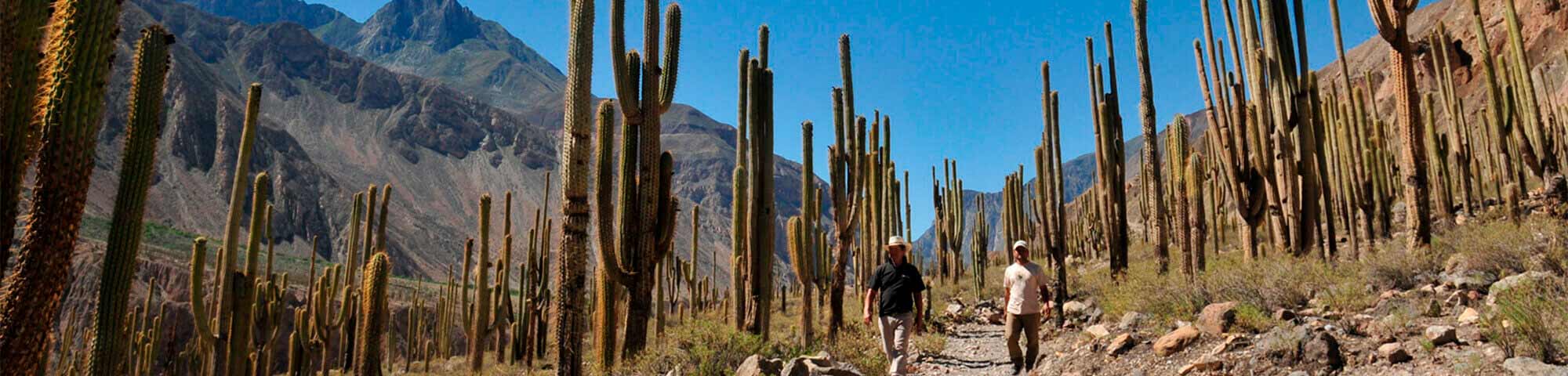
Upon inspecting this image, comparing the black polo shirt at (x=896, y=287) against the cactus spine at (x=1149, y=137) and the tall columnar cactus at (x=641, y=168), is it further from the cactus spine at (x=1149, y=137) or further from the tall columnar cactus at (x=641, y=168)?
the cactus spine at (x=1149, y=137)

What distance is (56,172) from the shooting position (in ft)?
13.1

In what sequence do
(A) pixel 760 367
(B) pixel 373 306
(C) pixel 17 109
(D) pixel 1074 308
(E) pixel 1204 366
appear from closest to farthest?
(C) pixel 17 109 < (E) pixel 1204 366 < (A) pixel 760 367 < (B) pixel 373 306 < (D) pixel 1074 308

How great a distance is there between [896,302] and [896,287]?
14 centimetres

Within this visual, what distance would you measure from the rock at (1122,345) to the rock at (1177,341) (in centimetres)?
58

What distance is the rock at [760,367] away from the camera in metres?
7.36

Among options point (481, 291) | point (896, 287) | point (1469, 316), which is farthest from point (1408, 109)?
point (481, 291)

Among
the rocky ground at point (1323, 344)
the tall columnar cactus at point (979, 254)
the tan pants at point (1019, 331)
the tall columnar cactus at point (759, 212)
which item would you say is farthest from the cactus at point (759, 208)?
the tall columnar cactus at point (979, 254)

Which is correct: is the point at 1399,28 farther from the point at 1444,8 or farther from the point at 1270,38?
the point at 1444,8

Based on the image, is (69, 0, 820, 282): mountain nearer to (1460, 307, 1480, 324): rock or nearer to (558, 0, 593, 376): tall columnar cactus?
(558, 0, 593, 376): tall columnar cactus

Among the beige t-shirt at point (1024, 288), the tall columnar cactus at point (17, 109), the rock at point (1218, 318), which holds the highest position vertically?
the tall columnar cactus at point (17, 109)

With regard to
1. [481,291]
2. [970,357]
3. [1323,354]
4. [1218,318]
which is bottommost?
[970,357]

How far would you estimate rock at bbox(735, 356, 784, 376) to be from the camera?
7359 mm

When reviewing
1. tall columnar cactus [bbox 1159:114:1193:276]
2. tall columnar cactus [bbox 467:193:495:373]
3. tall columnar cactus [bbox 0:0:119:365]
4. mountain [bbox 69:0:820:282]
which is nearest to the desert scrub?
tall columnar cactus [bbox 1159:114:1193:276]

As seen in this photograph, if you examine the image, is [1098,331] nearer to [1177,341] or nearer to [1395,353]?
[1177,341]
